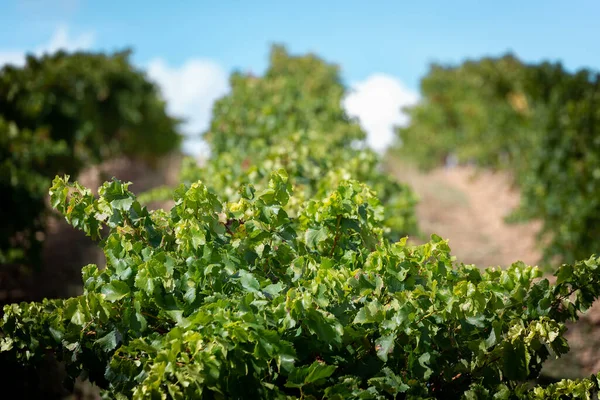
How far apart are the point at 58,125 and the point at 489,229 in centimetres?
1156

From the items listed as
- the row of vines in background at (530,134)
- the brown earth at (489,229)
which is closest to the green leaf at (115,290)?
the brown earth at (489,229)

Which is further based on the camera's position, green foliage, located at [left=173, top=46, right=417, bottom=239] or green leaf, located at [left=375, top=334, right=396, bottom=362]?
green foliage, located at [left=173, top=46, right=417, bottom=239]

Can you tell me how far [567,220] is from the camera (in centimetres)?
1217

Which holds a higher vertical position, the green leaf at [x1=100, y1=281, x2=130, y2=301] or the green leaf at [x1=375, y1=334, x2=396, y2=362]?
the green leaf at [x1=100, y1=281, x2=130, y2=301]

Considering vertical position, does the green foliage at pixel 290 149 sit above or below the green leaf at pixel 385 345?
above

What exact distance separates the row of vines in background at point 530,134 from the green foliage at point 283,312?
334 inches

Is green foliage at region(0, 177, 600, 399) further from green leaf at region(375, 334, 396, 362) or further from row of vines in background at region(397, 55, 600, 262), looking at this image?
row of vines in background at region(397, 55, 600, 262)

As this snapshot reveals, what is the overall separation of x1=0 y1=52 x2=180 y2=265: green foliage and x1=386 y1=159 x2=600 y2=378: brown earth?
6465 mm

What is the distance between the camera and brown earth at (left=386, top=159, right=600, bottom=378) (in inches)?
297

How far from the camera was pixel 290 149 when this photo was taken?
6.40 m

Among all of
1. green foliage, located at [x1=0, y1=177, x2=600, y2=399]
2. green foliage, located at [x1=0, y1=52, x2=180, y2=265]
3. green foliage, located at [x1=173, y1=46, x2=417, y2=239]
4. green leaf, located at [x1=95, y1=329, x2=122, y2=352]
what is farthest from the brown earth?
green foliage, located at [x1=0, y1=52, x2=180, y2=265]

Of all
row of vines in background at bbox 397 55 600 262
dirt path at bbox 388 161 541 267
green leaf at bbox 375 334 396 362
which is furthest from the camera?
dirt path at bbox 388 161 541 267

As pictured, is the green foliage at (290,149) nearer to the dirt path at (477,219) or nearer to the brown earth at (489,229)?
the brown earth at (489,229)

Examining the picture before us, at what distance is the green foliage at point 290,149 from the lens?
6.20 m
